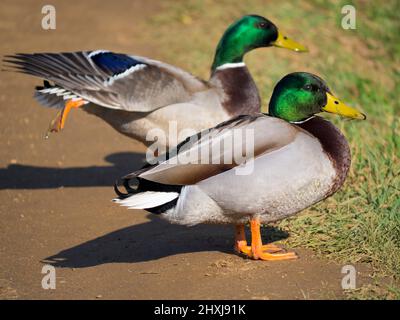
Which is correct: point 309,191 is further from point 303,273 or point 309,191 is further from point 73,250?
point 73,250

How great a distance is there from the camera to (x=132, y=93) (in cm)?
555

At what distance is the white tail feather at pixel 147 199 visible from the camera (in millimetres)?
4105

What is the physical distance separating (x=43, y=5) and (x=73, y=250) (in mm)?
6324

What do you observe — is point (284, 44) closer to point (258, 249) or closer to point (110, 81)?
point (110, 81)

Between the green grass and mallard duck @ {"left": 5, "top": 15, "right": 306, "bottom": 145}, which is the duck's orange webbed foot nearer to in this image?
the green grass

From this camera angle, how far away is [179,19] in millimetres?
9867

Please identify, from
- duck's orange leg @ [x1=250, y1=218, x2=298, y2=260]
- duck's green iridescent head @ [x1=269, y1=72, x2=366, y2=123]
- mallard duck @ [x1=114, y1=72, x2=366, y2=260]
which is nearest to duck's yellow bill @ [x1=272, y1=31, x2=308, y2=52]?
duck's green iridescent head @ [x1=269, y1=72, x2=366, y2=123]

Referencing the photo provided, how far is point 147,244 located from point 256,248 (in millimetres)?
776

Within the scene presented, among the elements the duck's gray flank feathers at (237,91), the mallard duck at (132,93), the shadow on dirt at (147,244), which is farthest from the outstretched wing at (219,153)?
the duck's gray flank feathers at (237,91)

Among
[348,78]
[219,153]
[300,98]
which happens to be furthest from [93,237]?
[348,78]

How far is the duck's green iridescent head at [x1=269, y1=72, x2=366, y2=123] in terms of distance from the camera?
443cm
